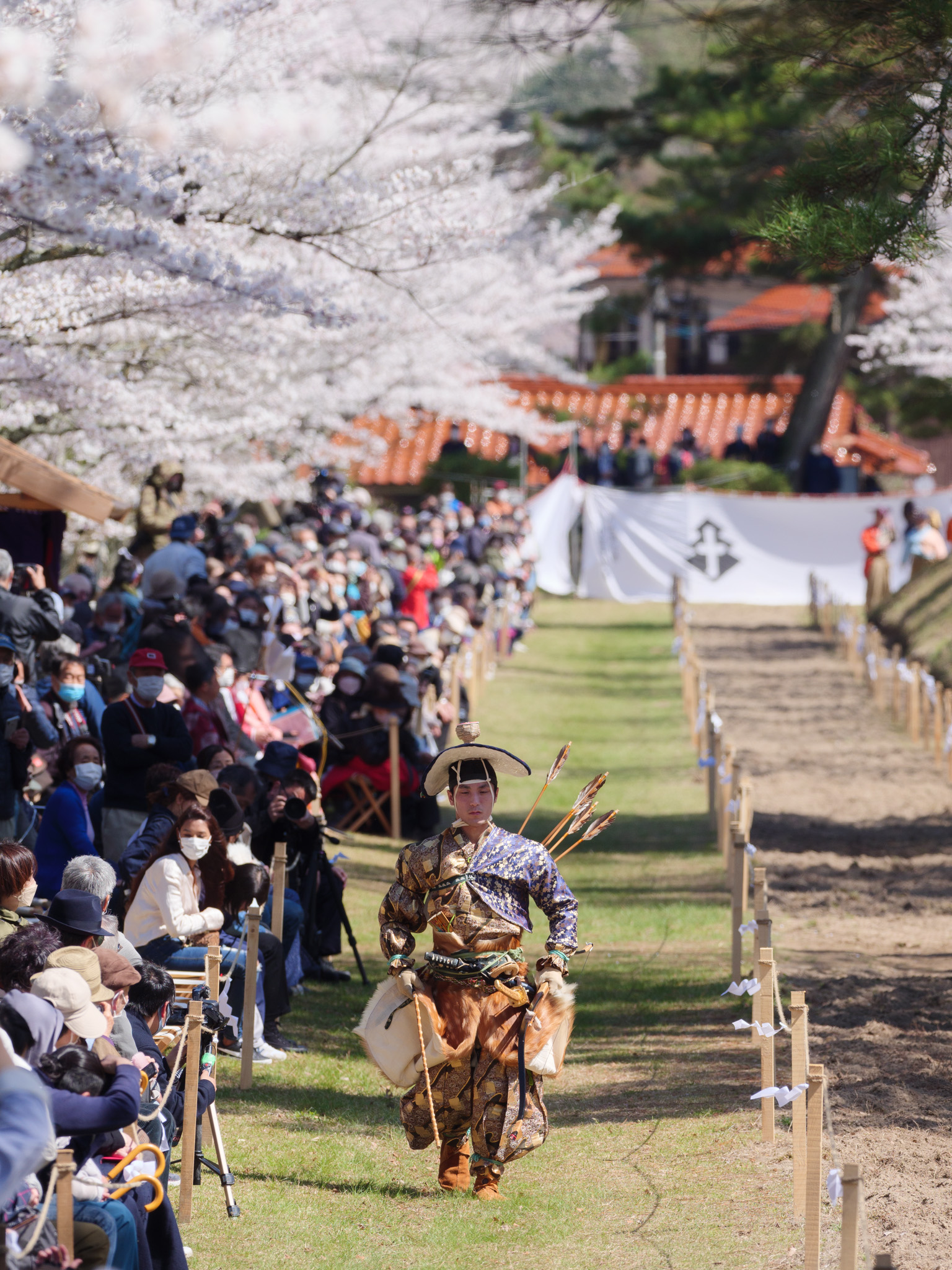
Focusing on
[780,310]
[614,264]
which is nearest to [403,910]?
[780,310]

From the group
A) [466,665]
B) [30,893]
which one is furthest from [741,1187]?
[466,665]

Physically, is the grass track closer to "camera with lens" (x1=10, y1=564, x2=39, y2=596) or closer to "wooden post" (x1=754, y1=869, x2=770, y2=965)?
"wooden post" (x1=754, y1=869, x2=770, y2=965)

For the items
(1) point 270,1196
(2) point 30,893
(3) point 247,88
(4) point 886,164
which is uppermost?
(3) point 247,88

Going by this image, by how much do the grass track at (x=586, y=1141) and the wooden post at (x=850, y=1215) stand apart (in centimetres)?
129

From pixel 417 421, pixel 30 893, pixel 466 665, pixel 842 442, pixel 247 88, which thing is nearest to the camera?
pixel 30 893

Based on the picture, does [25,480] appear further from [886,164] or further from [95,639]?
[886,164]

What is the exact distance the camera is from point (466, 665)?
59.7 feet

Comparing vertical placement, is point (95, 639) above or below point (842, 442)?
below

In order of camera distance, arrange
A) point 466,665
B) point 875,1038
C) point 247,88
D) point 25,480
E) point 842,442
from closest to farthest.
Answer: point 875,1038 < point 25,480 < point 247,88 < point 466,665 < point 842,442

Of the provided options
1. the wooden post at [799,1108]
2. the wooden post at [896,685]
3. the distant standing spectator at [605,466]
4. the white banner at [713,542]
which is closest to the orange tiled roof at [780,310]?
the distant standing spectator at [605,466]

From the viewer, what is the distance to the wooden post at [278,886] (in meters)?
7.84

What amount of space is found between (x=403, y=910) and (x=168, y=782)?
1625mm

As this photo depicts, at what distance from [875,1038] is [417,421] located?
24.0 metres

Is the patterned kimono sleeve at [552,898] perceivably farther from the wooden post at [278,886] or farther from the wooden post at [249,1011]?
the wooden post at [278,886]
